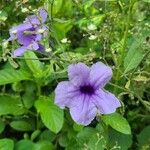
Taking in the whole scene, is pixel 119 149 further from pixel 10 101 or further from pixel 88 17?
pixel 88 17

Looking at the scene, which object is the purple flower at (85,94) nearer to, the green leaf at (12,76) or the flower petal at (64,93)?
the flower petal at (64,93)

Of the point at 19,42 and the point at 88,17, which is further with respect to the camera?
the point at 88,17

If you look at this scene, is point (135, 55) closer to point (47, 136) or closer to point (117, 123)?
point (117, 123)

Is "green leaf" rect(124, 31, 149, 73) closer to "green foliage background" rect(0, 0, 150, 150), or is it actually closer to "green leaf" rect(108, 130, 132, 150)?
"green foliage background" rect(0, 0, 150, 150)

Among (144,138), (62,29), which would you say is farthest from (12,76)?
(144,138)

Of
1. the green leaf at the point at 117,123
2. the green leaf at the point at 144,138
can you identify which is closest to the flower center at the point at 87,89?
the green leaf at the point at 117,123

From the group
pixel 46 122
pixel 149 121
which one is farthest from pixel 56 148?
pixel 149 121

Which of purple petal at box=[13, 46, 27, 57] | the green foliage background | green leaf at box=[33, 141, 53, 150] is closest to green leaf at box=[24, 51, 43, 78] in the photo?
the green foliage background
